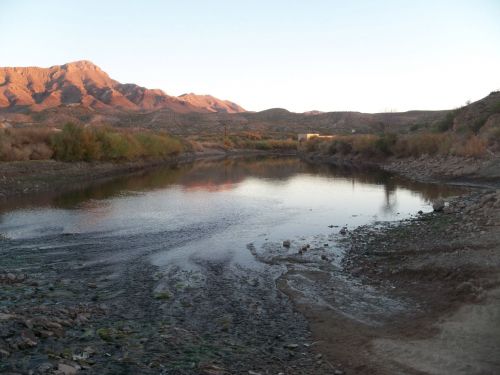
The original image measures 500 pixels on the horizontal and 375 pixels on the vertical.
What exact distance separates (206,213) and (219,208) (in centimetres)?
183

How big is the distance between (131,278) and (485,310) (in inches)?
337

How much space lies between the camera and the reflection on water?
19.2 metres

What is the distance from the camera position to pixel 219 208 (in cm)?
2500

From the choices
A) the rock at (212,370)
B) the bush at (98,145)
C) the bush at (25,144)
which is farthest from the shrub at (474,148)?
the bush at (25,144)

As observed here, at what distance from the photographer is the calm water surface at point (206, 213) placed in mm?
17266

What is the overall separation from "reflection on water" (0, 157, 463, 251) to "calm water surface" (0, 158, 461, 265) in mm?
42

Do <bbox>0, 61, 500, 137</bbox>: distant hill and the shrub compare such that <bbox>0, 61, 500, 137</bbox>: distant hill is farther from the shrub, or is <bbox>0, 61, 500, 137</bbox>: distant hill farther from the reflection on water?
the reflection on water

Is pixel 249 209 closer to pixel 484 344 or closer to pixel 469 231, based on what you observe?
pixel 469 231

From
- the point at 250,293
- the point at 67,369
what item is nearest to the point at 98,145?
the point at 250,293

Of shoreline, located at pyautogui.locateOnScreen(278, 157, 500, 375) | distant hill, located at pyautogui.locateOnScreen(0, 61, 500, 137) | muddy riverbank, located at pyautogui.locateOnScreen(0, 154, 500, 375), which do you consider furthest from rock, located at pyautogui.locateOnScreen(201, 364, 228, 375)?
distant hill, located at pyautogui.locateOnScreen(0, 61, 500, 137)

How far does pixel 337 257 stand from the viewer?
14.5 metres

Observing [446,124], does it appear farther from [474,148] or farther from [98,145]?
[98,145]

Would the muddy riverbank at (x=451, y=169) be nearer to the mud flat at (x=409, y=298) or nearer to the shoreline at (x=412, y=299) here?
the shoreline at (x=412, y=299)

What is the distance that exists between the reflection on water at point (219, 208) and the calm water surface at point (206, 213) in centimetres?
4
